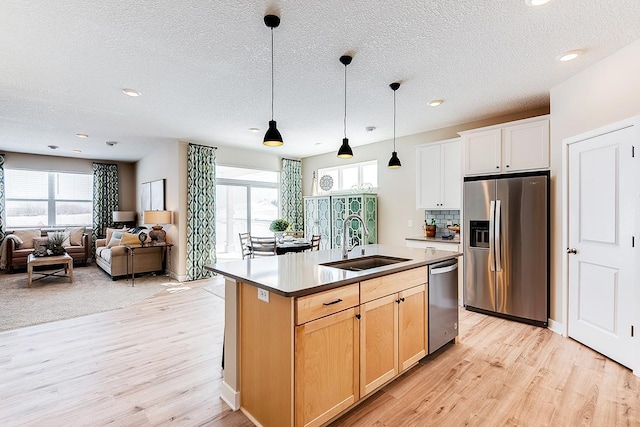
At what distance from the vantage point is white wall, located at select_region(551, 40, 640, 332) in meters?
2.62

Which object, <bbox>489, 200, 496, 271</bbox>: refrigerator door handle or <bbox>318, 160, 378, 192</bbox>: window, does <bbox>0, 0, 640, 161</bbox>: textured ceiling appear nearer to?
<bbox>489, 200, 496, 271</bbox>: refrigerator door handle

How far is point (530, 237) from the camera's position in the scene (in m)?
3.54

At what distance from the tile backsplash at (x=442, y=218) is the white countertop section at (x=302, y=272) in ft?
6.82

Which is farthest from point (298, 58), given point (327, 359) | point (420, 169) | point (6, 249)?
point (6, 249)

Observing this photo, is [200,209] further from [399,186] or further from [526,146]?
[526,146]

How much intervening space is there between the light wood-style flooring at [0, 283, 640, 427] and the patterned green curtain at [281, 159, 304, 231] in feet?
13.4

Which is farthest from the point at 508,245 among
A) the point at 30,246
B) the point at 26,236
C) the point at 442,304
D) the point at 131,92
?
the point at 26,236

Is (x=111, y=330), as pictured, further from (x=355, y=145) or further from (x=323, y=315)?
(x=355, y=145)

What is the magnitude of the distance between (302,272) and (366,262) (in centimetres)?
88

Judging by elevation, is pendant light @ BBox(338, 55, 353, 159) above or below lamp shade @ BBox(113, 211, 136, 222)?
above

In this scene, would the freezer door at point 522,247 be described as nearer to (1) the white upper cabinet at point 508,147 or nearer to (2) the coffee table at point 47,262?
(1) the white upper cabinet at point 508,147

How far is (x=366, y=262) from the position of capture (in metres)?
2.78

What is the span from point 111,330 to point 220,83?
3.04 meters

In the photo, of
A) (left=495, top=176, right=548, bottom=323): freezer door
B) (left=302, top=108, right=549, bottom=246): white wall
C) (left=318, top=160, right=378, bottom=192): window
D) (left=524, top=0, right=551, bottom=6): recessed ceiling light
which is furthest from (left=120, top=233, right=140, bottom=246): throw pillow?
(left=524, top=0, right=551, bottom=6): recessed ceiling light
